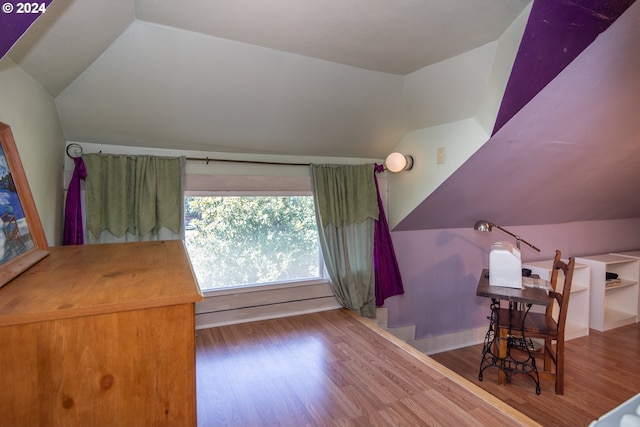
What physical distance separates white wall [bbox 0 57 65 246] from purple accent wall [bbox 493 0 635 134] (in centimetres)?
228

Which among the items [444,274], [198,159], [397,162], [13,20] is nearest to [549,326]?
[444,274]

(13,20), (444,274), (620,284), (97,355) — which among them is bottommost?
(620,284)

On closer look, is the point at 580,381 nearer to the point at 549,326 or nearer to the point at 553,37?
the point at 549,326

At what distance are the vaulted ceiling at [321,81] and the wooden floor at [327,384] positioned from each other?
56.0 inches

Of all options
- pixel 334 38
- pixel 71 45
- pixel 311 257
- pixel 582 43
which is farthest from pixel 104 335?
pixel 311 257

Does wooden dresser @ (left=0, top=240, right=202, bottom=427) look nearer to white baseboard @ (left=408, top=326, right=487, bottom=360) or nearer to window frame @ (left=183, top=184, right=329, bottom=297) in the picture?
window frame @ (left=183, top=184, right=329, bottom=297)

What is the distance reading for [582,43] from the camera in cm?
168

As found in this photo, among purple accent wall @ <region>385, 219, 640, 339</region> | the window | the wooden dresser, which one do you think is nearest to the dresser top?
the wooden dresser

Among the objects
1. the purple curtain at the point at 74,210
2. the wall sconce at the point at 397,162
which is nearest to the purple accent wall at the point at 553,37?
the wall sconce at the point at 397,162

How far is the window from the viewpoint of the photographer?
110 inches

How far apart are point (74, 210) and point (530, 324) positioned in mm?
3330

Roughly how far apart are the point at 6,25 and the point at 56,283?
684 millimetres

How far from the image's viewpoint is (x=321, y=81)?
2305 mm

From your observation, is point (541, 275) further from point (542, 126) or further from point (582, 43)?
point (582, 43)
